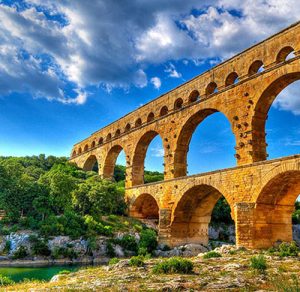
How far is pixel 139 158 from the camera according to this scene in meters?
32.4

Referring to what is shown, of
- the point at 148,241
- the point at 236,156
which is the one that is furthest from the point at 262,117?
the point at 148,241

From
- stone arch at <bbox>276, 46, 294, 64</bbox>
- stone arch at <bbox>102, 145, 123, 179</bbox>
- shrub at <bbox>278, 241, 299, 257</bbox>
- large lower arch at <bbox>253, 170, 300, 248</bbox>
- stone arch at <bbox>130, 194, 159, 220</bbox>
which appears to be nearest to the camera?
shrub at <bbox>278, 241, 299, 257</bbox>

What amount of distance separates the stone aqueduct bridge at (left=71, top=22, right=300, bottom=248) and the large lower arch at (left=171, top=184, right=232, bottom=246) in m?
0.07

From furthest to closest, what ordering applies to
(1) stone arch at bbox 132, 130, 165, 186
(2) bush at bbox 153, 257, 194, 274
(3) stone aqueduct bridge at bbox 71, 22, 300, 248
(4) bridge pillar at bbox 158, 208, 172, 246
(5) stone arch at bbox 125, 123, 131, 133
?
(5) stone arch at bbox 125, 123, 131, 133 < (1) stone arch at bbox 132, 130, 165, 186 < (4) bridge pillar at bbox 158, 208, 172, 246 < (3) stone aqueduct bridge at bbox 71, 22, 300, 248 < (2) bush at bbox 153, 257, 194, 274

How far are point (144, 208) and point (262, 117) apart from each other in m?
14.9

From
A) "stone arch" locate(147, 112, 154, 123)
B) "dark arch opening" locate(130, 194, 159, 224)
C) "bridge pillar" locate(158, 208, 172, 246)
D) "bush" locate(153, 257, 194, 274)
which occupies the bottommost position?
"bush" locate(153, 257, 194, 274)

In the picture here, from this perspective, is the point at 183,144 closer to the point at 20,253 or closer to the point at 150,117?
the point at 150,117

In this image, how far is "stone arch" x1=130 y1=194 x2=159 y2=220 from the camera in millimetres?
30406

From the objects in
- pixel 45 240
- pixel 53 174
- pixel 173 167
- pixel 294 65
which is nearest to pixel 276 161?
pixel 294 65

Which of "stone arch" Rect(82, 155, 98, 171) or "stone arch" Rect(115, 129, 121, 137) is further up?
"stone arch" Rect(115, 129, 121, 137)

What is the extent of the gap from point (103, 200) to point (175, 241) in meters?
7.82

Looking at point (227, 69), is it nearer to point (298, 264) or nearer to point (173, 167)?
point (173, 167)

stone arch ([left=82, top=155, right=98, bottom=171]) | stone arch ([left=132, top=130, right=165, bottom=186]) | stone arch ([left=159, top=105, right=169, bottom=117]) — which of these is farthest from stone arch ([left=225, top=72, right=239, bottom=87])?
stone arch ([left=82, top=155, right=98, bottom=171])

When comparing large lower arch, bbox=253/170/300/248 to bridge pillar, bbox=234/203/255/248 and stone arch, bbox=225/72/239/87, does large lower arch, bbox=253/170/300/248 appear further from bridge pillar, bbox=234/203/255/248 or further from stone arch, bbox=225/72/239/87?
stone arch, bbox=225/72/239/87
